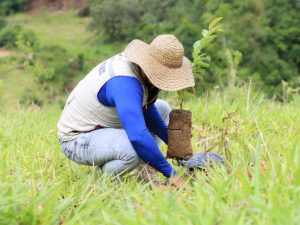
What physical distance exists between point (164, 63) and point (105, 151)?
548mm

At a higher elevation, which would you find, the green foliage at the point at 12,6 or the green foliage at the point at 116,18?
the green foliage at the point at 116,18

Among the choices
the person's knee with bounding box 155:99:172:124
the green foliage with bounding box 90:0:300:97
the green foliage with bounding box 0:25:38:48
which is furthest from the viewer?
the green foliage with bounding box 0:25:38:48

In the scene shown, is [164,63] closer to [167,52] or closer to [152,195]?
[167,52]

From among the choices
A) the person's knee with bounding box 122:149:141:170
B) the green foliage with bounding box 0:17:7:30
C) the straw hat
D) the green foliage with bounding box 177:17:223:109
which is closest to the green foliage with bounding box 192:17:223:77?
the green foliage with bounding box 177:17:223:109

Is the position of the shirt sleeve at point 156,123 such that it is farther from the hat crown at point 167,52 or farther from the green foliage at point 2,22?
the green foliage at point 2,22

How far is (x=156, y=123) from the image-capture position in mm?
3494

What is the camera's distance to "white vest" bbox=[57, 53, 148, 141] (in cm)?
309

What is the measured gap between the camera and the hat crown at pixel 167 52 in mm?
3045

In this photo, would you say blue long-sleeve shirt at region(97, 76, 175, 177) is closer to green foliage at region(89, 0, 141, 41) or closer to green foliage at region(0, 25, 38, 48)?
green foliage at region(89, 0, 141, 41)

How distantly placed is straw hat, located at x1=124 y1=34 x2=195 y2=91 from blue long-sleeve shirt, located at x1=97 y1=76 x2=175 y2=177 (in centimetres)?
10

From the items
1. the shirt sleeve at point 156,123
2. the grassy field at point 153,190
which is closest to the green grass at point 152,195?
the grassy field at point 153,190

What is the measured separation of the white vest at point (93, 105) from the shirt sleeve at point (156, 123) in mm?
240

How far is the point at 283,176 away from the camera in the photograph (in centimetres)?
235


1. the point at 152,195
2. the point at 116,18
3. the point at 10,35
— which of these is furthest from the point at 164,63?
the point at 10,35
